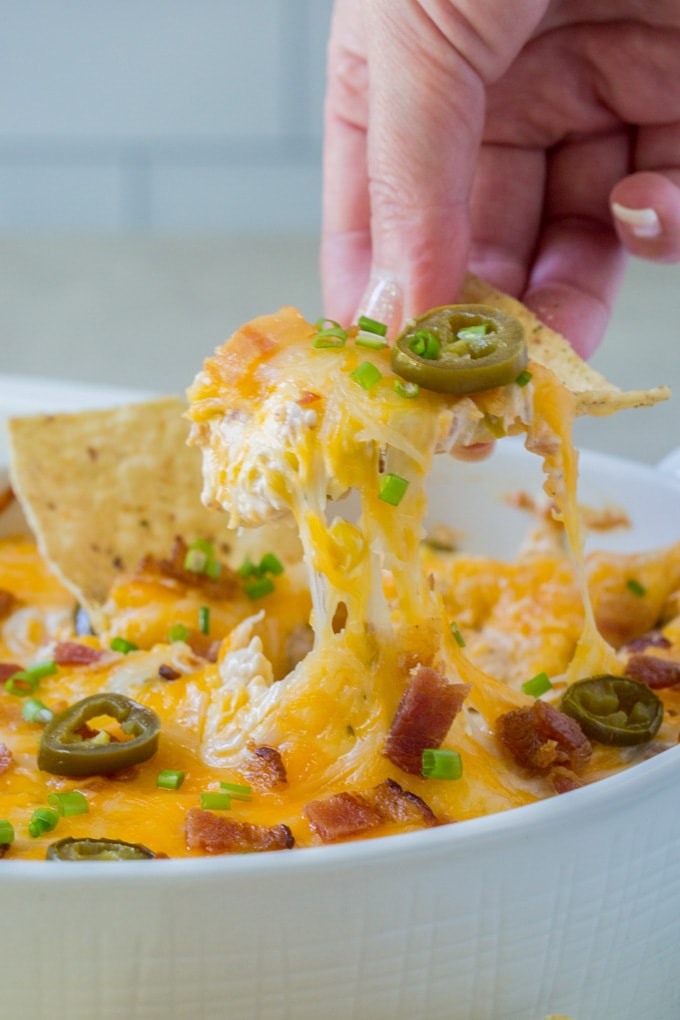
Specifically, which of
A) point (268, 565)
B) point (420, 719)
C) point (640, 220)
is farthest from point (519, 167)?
point (420, 719)

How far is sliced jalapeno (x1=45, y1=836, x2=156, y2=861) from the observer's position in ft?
4.83

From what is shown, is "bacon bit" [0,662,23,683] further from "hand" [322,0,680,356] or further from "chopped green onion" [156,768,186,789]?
"hand" [322,0,680,356]

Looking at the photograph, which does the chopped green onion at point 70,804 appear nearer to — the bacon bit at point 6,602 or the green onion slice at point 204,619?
the green onion slice at point 204,619

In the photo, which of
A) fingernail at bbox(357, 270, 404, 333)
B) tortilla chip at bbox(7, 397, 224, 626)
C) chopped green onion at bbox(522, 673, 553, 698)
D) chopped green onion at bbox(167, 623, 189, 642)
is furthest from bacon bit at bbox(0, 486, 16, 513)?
chopped green onion at bbox(522, 673, 553, 698)

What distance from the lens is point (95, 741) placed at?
1.74 meters

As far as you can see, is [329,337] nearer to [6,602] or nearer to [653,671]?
[653,671]

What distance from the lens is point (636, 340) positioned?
5.41 metres

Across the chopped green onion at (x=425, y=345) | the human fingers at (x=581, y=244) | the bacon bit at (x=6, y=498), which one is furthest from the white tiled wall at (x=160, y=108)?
the chopped green onion at (x=425, y=345)

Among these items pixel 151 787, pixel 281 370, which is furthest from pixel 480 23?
pixel 151 787

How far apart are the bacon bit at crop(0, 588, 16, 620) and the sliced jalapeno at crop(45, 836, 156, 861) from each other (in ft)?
3.32

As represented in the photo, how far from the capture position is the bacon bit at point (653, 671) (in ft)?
6.53

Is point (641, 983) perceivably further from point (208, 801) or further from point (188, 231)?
point (188, 231)

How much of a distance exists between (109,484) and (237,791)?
112cm

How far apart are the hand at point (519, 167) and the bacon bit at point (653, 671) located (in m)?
0.68
